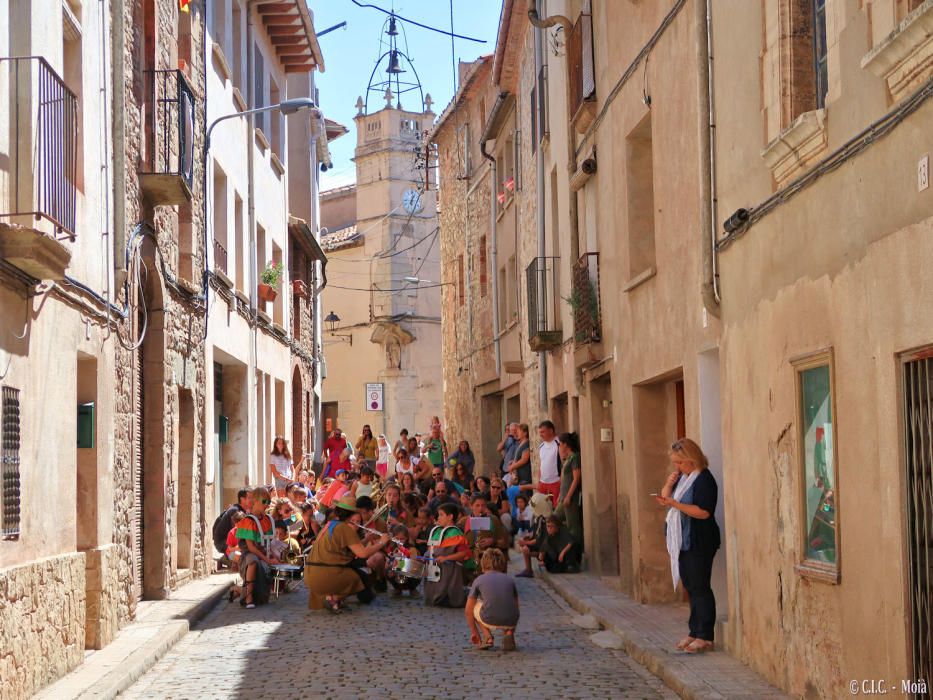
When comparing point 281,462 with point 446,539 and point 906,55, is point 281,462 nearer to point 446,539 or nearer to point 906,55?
point 446,539

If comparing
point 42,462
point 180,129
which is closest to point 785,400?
point 42,462

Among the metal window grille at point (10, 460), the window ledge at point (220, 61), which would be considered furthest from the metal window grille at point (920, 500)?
the window ledge at point (220, 61)

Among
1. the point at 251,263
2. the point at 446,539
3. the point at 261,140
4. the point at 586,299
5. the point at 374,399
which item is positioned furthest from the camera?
the point at 374,399

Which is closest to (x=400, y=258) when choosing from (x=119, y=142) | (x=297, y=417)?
(x=297, y=417)

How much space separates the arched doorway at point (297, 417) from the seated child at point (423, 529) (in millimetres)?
14177

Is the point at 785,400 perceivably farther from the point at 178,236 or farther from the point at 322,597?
the point at 178,236

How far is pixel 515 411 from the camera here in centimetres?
3006

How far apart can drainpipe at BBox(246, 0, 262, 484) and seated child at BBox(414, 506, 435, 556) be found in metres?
6.15

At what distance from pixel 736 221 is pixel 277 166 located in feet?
62.3

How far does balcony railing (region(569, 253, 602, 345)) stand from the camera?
1738 cm

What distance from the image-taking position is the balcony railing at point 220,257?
69.6ft

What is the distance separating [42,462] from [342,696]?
296 centimetres

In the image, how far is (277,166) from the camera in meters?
28.2

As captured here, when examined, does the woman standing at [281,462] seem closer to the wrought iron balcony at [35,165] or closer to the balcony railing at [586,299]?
the balcony railing at [586,299]
